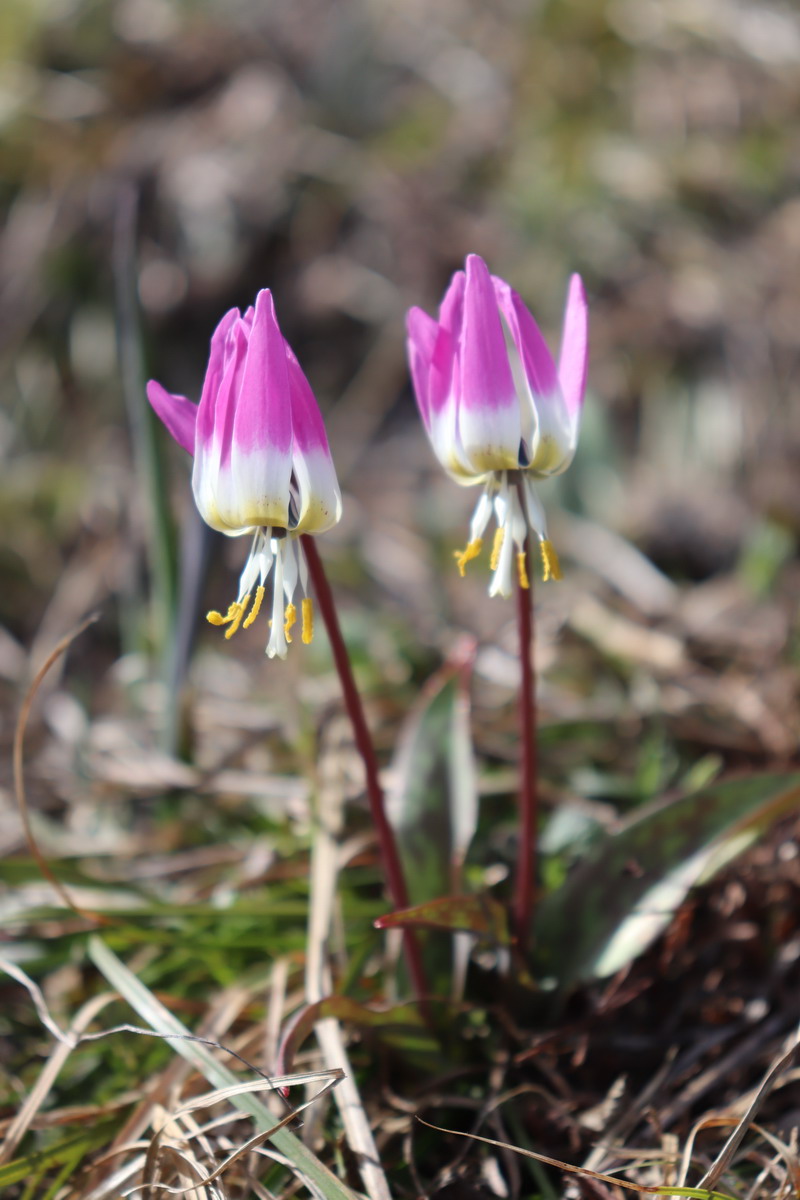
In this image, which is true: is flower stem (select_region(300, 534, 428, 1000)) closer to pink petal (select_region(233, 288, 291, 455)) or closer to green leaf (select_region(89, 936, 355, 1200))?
pink petal (select_region(233, 288, 291, 455))

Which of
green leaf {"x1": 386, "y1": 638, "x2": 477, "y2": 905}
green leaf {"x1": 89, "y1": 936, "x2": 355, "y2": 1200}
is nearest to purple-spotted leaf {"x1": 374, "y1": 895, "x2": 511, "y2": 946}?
green leaf {"x1": 386, "y1": 638, "x2": 477, "y2": 905}

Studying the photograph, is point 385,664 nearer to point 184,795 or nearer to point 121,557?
point 184,795

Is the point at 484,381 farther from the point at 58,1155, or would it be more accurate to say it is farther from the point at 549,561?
the point at 58,1155

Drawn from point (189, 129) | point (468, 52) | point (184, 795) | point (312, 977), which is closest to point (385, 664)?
point (184, 795)

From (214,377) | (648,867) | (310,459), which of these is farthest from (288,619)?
(648,867)

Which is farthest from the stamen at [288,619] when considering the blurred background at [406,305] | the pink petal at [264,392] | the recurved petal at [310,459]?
the blurred background at [406,305]

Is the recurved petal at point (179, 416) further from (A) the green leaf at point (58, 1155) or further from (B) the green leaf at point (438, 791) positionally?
(A) the green leaf at point (58, 1155)
